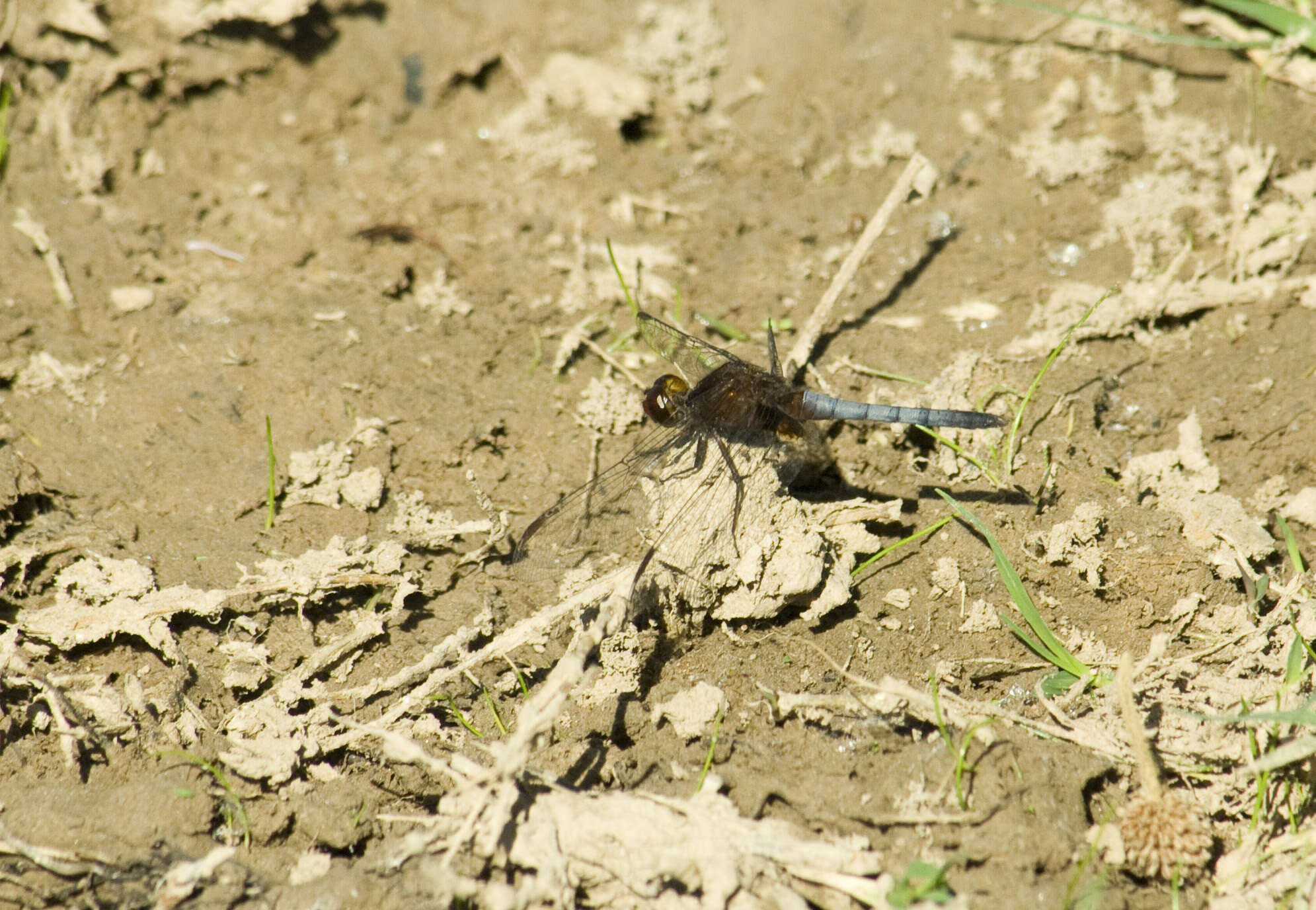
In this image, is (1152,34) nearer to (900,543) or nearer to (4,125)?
(900,543)

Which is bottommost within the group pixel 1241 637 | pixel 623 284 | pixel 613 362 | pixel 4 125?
pixel 1241 637

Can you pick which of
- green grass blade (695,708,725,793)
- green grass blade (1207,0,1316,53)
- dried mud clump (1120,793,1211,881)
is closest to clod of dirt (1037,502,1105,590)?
dried mud clump (1120,793,1211,881)

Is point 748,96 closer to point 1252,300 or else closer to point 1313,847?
point 1252,300

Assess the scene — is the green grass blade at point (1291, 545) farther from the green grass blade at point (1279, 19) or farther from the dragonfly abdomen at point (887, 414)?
the green grass blade at point (1279, 19)

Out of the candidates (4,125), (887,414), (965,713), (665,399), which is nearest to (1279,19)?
(887,414)

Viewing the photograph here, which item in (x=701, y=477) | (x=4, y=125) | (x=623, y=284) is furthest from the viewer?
(x=4, y=125)

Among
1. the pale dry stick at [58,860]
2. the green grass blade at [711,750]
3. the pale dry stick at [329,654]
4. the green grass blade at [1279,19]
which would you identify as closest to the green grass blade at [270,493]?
the pale dry stick at [329,654]

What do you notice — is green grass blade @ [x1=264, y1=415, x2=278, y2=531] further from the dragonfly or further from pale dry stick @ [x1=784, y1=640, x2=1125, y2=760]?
pale dry stick @ [x1=784, y1=640, x2=1125, y2=760]

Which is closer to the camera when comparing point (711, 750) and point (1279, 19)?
point (711, 750)
